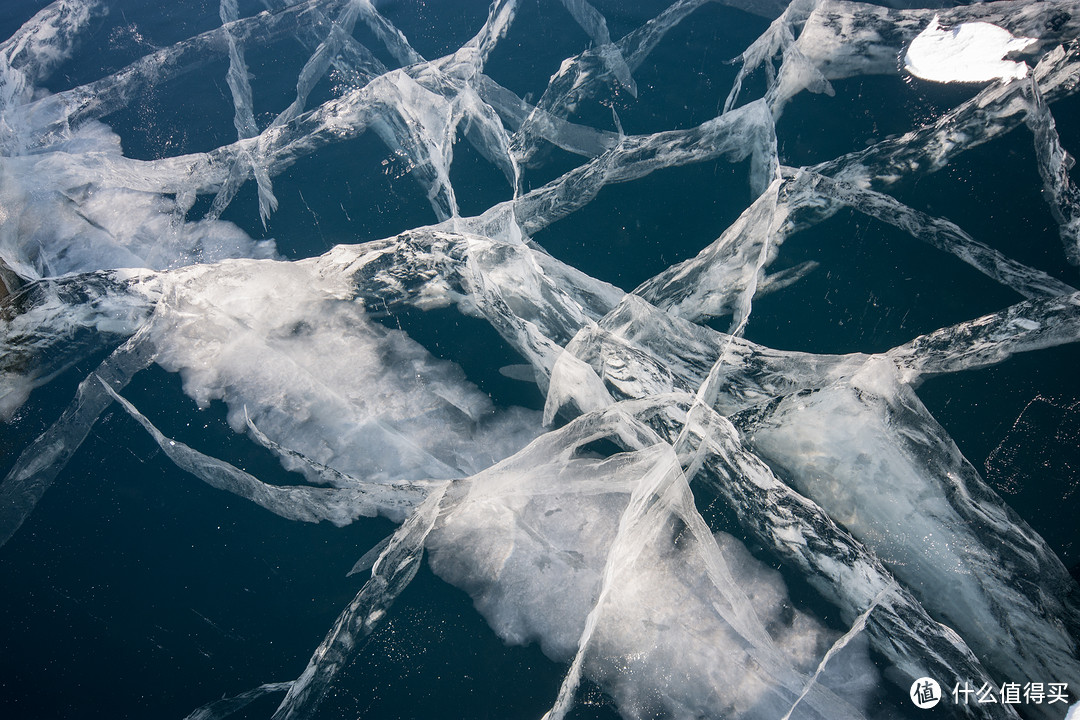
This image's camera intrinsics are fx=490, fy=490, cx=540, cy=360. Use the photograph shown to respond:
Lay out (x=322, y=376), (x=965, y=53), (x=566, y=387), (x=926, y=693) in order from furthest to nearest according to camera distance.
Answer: (x=965, y=53)
(x=322, y=376)
(x=566, y=387)
(x=926, y=693)

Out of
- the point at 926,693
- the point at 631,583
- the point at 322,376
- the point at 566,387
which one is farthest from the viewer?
the point at 322,376

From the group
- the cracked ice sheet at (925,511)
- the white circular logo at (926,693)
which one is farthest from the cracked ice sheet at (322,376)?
the white circular logo at (926,693)

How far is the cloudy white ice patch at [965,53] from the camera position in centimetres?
240

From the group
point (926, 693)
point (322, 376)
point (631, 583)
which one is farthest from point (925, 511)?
point (322, 376)

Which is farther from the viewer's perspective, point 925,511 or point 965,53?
point 965,53

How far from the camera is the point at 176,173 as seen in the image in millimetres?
2543

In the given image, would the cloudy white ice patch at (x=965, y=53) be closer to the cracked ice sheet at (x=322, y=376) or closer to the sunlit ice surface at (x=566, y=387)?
the sunlit ice surface at (x=566, y=387)

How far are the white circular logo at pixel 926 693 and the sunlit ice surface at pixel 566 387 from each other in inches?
0.4

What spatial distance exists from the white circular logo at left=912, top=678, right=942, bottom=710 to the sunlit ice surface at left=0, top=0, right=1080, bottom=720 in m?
0.01

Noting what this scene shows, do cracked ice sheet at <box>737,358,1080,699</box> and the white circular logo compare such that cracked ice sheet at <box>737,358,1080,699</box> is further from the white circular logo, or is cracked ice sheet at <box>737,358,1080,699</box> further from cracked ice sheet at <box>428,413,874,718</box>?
cracked ice sheet at <box>428,413,874,718</box>

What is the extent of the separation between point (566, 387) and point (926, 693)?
1.25 metres

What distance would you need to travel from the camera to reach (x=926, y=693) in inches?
49.1

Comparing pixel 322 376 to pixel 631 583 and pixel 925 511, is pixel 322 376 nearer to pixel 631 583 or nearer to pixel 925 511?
pixel 631 583

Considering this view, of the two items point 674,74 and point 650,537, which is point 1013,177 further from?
point 650,537
